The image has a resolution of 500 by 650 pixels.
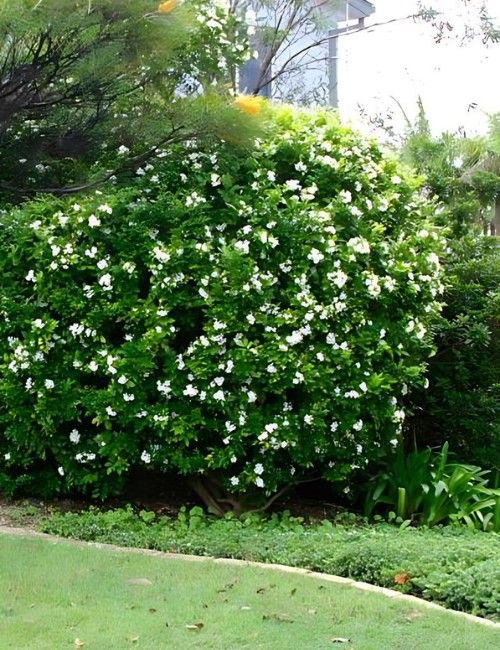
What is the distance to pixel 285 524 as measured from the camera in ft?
21.8

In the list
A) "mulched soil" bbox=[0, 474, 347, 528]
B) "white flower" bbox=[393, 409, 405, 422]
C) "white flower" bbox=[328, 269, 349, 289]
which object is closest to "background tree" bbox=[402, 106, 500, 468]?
"white flower" bbox=[393, 409, 405, 422]

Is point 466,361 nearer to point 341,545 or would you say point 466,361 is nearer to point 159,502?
point 159,502

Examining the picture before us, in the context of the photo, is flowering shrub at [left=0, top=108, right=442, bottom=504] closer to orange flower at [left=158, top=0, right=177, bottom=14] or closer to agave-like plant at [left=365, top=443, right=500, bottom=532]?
agave-like plant at [left=365, top=443, right=500, bottom=532]

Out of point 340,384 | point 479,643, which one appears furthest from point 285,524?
point 479,643

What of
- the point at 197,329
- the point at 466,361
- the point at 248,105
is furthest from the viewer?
the point at 466,361

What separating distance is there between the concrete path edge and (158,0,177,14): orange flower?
3235 millimetres

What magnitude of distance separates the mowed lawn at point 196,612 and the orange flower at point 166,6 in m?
3.22

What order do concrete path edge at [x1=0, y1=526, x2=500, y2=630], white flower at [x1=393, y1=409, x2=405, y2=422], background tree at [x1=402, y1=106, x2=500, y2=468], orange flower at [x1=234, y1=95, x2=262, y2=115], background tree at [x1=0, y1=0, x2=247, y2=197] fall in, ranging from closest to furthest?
concrete path edge at [x1=0, y1=526, x2=500, y2=630], background tree at [x1=0, y1=0, x2=247, y2=197], orange flower at [x1=234, y1=95, x2=262, y2=115], white flower at [x1=393, y1=409, x2=405, y2=422], background tree at [x1=402, y1=106, x2=500, y2=468]

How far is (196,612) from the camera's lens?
425cm

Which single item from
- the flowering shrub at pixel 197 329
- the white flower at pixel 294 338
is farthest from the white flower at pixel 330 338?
the white flower at pixel 294 338

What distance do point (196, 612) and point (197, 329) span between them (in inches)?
117

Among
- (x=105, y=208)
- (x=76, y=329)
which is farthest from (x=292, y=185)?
(x=76, y=329)

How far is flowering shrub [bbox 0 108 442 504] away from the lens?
21.6 ft

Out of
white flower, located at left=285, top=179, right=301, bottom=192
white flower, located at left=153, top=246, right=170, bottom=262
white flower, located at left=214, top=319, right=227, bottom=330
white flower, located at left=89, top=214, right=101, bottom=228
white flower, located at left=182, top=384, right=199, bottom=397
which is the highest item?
white flower, located at left=285, top=179, right=301, bottom=192
